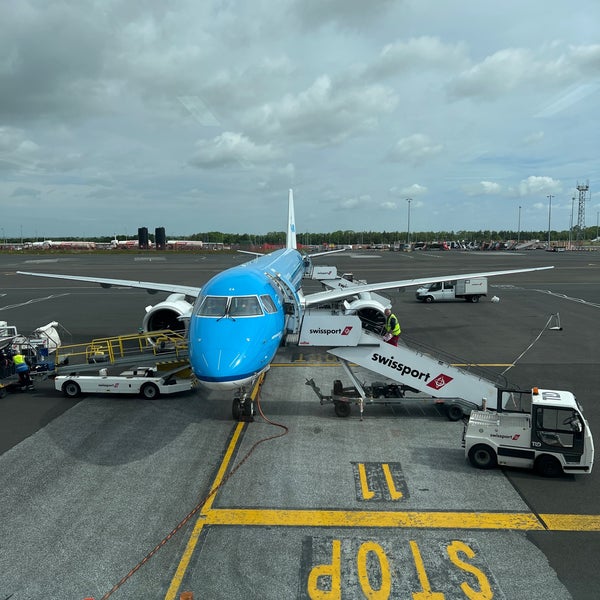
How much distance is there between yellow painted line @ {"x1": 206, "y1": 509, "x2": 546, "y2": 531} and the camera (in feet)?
31.2

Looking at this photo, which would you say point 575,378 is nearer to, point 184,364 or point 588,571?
point 588,571

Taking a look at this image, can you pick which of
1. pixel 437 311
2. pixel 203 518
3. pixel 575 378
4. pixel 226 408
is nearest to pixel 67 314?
pixel 226 408

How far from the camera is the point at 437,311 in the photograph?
37.4 m

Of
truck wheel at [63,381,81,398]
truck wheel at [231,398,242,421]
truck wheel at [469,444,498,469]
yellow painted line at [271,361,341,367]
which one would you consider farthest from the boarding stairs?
truck wheel at [63,381,81,398]

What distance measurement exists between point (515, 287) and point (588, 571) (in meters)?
47.9

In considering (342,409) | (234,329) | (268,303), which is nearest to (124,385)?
(234,329)

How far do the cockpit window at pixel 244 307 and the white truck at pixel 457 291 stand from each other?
1164 inches

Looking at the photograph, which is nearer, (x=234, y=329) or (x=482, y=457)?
(x=482, y=457)

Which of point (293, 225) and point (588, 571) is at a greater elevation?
point (293, 225)

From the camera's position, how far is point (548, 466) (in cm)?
1138

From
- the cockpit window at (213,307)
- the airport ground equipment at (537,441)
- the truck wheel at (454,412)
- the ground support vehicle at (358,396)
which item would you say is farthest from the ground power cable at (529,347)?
the cockpit window at (213,307)

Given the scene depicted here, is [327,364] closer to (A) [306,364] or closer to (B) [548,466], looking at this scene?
(A) [306,364]

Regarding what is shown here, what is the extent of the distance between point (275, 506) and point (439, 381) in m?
7.09

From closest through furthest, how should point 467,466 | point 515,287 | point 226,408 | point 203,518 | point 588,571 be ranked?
point 588,571 < point 203,518 < point 467,466 < point 226,408 < point 515,287
